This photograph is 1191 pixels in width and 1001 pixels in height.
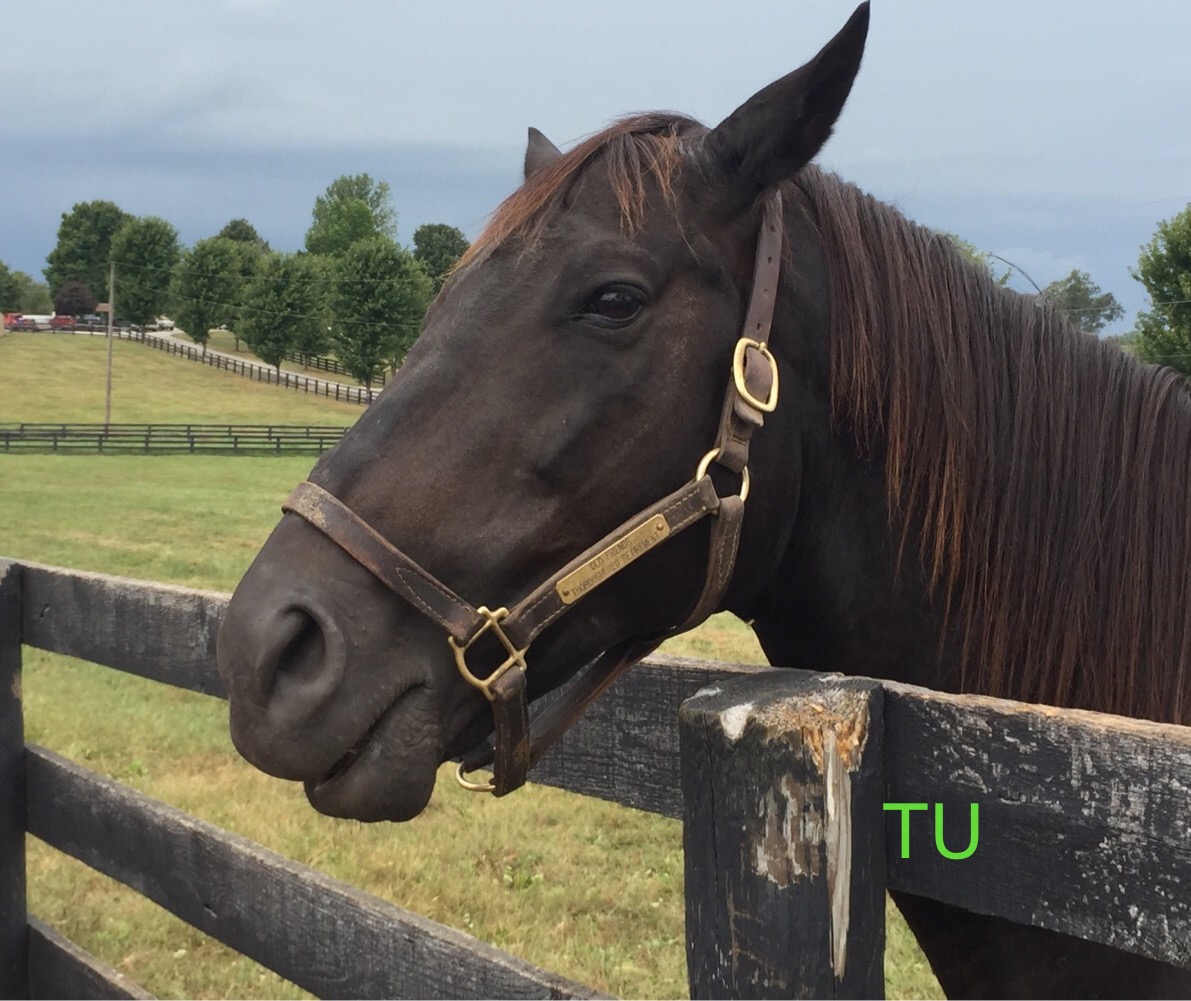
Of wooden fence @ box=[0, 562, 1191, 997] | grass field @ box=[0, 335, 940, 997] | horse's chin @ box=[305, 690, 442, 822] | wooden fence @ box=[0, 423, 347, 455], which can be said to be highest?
wooden fence @ box=[0, 562, 1191, 997]

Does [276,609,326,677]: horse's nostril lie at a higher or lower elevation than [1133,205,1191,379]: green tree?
lower

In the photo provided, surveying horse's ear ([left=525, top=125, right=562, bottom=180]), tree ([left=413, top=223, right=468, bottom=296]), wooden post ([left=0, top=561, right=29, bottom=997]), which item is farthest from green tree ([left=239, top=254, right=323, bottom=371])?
horse's ear ([left=525, top=125, right=562, bottom=180])

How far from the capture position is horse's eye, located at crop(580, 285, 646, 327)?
179 centimetres

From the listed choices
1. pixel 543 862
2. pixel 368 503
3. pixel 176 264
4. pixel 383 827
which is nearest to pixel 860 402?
pixel 368 503

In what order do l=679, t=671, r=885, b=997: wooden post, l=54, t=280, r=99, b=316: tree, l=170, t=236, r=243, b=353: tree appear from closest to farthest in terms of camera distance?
l=679, t=671, r=885, b=997: wooden post < l=170, t=236, r=243, b=353: tree < l=54, t=280, r=99, b=316: tree

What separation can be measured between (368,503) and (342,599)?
0.55 feet

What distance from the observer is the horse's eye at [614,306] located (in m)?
1.79

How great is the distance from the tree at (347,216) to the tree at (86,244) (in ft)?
62.3

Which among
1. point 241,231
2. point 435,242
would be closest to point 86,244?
point 241,231

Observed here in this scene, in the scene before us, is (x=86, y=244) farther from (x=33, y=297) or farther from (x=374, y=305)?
(x=374, y=305)

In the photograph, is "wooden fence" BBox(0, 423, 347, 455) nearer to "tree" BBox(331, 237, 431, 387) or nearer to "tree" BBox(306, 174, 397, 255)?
"tree" BBox(331, 237, 431, 387)

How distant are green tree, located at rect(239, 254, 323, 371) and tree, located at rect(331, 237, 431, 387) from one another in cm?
274

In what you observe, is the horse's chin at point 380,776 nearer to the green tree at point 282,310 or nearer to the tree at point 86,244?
the green tree at point 282,310

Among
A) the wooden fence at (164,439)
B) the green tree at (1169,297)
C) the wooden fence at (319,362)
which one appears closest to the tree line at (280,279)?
the wooden fence at (319,362)
